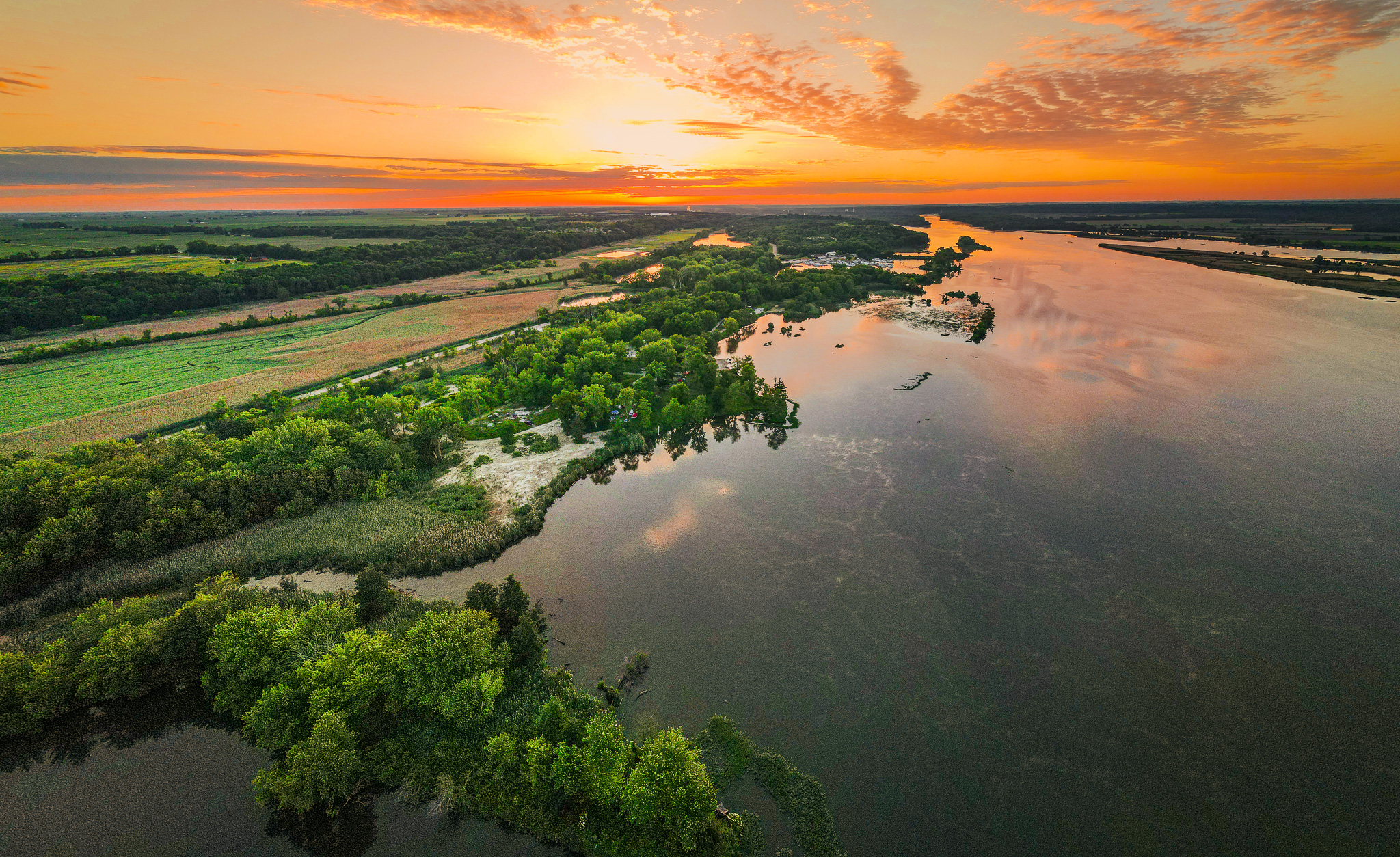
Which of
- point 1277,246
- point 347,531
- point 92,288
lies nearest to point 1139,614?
point 347,531

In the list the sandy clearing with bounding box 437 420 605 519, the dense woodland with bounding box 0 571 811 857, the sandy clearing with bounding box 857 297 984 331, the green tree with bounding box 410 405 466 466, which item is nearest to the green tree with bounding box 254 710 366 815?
the dense woodland with bounding box 0 571 811 857

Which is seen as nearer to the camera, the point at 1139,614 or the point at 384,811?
the point at 384,811

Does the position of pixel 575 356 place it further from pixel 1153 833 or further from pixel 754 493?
pixel 1153 833

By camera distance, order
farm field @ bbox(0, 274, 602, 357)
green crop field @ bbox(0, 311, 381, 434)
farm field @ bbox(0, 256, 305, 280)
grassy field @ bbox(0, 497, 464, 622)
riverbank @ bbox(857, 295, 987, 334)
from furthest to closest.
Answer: farm field @ bbox(0, 256, 305, 280) → riverbank @ bbox(857, 295, 987, 334) → farm field @ bbox(0, 274, 602, 357) → green crop field @ bbox(0, 311, 381, 434) → grassy field @ bbox(0, 497, 464, 622)

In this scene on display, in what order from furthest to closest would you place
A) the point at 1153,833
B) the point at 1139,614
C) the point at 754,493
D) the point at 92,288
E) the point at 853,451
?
the point at 92,288, the point at 853,451, the point at 754,493, the point at 1139,614, the point at 1153,833

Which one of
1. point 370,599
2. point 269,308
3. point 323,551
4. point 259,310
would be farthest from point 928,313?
point 259,310

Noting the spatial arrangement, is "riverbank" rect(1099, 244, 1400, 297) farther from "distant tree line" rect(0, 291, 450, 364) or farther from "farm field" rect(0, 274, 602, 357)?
"distant tree line" rect(0, 291, 450, 364)

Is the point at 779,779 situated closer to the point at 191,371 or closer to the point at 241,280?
the point at 191,371
